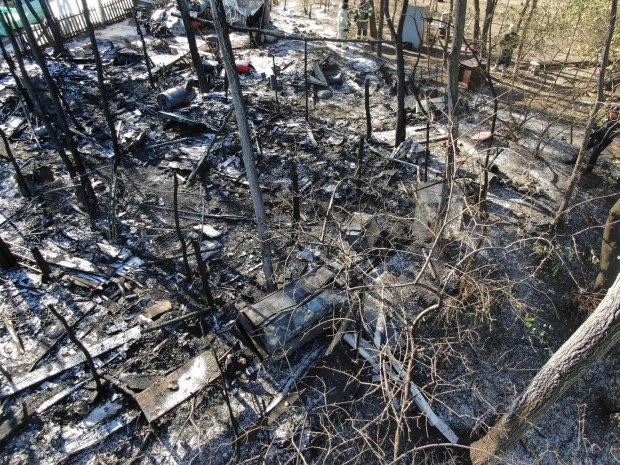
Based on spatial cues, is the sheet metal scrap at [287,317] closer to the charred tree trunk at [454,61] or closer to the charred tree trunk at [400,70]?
the charred tree trunk at [454,61]

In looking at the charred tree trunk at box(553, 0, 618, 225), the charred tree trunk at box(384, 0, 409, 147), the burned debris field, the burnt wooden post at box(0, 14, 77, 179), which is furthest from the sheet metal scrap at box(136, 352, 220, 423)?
the charred tree trunk at box(384, 0, 409, 147)

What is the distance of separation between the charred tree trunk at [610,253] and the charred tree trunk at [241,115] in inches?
284

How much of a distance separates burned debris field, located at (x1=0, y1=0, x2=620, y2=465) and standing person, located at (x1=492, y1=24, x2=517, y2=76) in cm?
196

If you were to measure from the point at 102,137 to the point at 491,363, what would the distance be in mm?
13655

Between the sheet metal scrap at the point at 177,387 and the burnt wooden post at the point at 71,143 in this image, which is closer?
the sheet metal scrap at the point at 177,387

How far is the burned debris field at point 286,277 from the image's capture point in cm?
693

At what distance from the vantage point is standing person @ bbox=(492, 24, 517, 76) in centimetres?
1689

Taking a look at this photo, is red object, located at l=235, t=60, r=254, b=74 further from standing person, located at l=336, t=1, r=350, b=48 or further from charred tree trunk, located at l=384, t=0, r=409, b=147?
charred tree trunk, located at l=384, t=0, r=409, b=147

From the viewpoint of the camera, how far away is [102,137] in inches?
558

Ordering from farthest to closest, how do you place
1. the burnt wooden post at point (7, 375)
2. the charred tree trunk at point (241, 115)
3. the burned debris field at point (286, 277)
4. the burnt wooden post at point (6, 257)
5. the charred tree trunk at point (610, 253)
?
→ 1. the burnt wooden post at point (6, 257)
2. the charred tree trunk at point (610, 253)
3. the burnt wooden post at point (7, 375)
4. the burned debris field at point (286, 277)
5. the charred tree trunk at point (241, 115)

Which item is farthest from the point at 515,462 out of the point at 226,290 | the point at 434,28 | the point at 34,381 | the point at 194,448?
the point at 434,28

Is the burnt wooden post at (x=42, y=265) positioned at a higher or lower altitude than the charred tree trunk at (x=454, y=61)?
lower

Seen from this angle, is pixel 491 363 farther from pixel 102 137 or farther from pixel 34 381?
pixel 102 137

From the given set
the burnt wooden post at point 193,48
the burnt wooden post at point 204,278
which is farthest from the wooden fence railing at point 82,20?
the burnt wooden post at point 204,278
